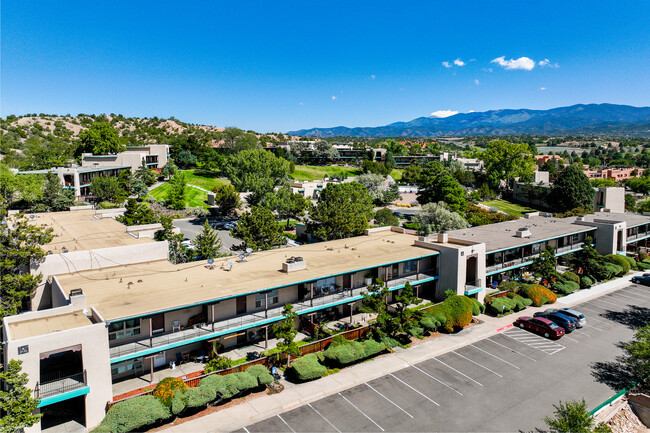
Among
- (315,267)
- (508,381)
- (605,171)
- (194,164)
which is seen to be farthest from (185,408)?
(605,171)

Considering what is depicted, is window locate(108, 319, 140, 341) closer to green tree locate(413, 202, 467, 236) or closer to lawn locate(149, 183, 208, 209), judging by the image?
green tree locate(413, 202, 467, 236)

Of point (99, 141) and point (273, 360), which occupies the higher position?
point (99, 141)

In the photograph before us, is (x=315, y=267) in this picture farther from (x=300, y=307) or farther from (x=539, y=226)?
(x=539, y=226)

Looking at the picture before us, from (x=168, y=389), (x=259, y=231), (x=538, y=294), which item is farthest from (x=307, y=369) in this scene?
(x=538, y=294)

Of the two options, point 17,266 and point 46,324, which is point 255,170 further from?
point 46,324

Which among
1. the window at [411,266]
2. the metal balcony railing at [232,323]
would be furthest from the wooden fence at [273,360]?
the window at [411,266]

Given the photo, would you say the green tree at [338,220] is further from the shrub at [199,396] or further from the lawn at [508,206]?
the lawn at [508,206]
